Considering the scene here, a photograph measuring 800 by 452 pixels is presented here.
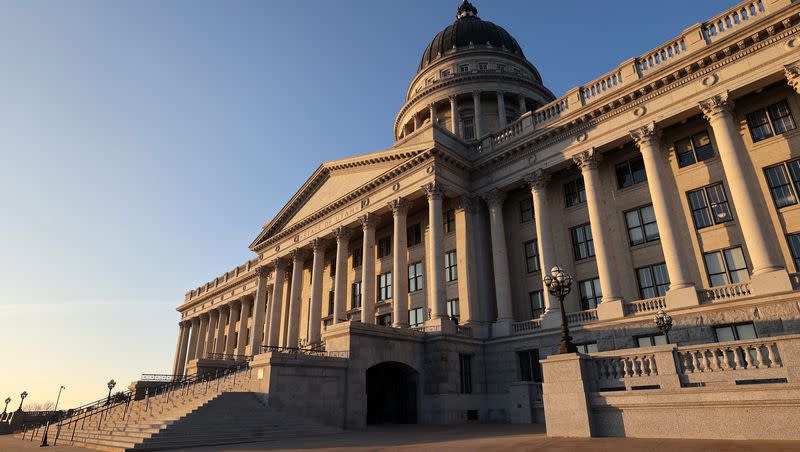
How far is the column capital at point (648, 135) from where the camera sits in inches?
956

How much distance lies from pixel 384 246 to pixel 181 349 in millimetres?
49354

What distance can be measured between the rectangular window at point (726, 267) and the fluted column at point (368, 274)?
19.4 meters

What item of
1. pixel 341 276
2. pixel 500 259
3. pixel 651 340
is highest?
pixel 341 276

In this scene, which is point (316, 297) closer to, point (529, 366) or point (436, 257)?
point (436, 257)

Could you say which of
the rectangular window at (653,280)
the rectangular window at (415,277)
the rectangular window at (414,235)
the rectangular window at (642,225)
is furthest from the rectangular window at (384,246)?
the rectangular window at (653,280)

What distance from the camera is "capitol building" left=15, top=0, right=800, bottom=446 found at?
503 inches

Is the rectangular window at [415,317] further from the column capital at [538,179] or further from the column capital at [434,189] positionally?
the column capital at [538,179]

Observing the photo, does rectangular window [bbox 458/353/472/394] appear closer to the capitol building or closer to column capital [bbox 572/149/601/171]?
the capitol building

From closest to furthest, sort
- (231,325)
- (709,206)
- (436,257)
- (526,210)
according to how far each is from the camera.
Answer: (709,206) → (436,257) → (526,210) → (231,325)

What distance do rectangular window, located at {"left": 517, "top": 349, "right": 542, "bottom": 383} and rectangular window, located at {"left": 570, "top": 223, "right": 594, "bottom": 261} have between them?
6.45 metres

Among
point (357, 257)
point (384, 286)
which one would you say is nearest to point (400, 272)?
point (384, 286)

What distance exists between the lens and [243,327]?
54.7 metres

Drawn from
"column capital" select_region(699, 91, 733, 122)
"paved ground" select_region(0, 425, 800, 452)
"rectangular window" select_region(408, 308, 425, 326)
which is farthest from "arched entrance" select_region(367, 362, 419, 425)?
"column capital" select_region(699, 91, 733, 122)

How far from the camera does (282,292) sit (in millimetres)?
42969
